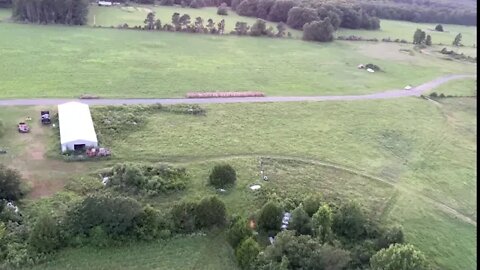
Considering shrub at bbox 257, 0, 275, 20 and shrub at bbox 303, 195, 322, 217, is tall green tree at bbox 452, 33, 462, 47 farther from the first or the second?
shrub at bbox 303, 195, 322, 217

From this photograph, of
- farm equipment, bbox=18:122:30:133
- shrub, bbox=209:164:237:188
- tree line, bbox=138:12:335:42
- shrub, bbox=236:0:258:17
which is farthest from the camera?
shrub, bbox=236:0:258:17

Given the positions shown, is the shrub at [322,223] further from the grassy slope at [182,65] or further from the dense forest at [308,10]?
the dense forest at [308,10]

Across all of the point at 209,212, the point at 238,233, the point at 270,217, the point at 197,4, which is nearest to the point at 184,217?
the point at 209,212

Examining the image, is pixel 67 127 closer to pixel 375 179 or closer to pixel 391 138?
pixel 375 179

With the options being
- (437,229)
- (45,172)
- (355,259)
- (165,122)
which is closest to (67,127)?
(45,172)

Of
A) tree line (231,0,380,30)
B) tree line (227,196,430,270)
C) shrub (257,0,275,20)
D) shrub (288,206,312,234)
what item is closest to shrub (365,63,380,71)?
tree line (231,0,380,30)

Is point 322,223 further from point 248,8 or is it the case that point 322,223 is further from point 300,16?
point 248,8

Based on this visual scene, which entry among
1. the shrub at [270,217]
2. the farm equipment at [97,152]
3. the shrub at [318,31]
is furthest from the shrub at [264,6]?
the shrub at [270,217]
